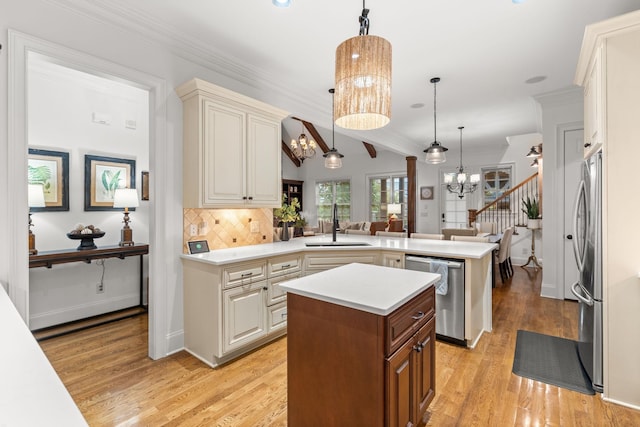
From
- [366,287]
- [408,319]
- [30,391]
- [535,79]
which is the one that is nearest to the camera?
[30,391]

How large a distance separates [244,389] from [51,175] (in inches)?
122

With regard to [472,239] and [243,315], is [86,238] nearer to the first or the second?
[243,315]

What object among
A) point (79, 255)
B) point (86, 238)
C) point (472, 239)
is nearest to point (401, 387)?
point (472, 239)

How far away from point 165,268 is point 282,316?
1195mm

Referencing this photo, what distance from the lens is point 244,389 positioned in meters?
2.30

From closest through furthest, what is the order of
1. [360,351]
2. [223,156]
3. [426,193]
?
[360,351] < [223,156] < [426,193]

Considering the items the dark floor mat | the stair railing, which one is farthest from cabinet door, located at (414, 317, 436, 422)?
the stair railing

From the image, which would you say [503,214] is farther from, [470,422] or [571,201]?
[470,422]

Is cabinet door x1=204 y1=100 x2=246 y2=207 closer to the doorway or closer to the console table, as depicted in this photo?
the doorway

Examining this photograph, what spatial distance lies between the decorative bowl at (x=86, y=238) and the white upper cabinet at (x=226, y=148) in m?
1.38

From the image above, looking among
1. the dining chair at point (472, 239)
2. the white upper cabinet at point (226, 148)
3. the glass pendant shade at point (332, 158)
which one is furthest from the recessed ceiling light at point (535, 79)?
the white upper cabinet at point (226, 148)

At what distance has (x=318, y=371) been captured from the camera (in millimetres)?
1587

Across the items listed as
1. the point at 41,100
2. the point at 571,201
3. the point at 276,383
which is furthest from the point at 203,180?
the point at 571,201

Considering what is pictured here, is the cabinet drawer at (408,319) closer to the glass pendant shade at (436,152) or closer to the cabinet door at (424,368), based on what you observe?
the cabinet door at (424,368)
